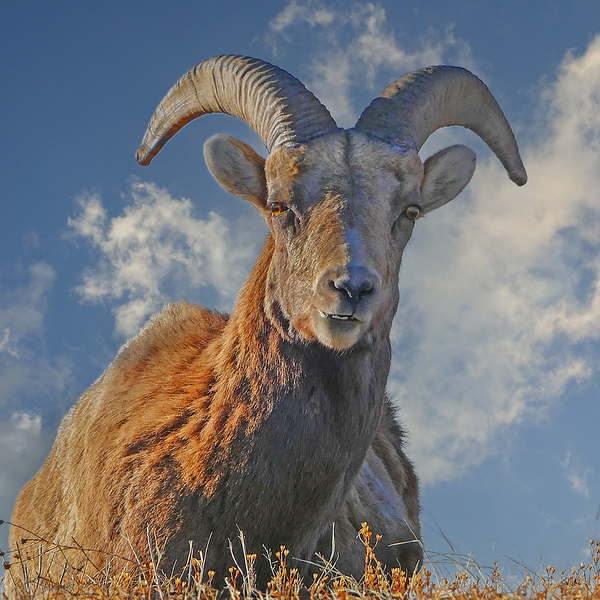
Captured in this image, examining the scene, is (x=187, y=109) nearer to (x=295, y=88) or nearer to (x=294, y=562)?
(x=295, y=88)

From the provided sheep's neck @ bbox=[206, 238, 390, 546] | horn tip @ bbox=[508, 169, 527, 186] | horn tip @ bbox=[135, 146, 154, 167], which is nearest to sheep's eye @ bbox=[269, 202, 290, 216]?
sheep's neck @ bbox=[206, 238, 390, 546]

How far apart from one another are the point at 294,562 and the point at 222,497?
0.83 m

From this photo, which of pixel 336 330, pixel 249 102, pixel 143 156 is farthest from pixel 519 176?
pixel 336 330

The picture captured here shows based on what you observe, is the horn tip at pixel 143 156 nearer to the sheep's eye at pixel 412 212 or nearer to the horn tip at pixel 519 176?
the sheep's eye at pixel 412 212

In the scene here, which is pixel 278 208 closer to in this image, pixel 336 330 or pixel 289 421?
pixel 336 330

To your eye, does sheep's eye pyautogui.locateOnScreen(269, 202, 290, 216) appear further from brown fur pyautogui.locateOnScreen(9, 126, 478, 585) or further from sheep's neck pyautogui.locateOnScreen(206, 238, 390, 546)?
sheep's neck pyautogui.locateOnScreen(206, 238, 390, 546)

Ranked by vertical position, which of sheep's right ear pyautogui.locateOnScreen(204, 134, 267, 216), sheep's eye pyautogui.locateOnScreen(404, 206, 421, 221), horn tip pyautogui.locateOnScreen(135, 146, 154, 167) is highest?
horn tip pyautogui.locateOnScreen(135, 146, 154, 167)

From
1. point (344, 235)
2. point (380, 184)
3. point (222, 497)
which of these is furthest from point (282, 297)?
point (222, 497)

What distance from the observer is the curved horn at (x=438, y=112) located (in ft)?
20.8

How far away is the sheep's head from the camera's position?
509cm

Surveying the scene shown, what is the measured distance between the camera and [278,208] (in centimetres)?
584

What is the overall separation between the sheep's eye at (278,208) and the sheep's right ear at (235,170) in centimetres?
40

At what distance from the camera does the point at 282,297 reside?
218 inches

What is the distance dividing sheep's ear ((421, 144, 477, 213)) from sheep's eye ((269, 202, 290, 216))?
5.60 feet
